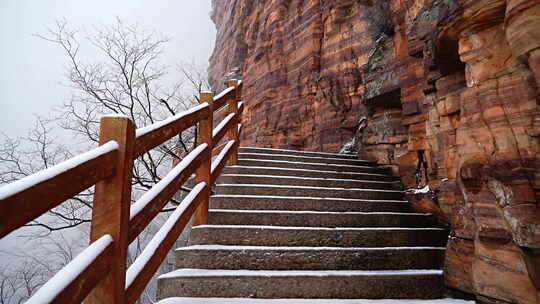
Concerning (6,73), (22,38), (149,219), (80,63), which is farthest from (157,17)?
(149,219)

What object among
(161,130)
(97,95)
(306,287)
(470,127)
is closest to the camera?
(161,130)

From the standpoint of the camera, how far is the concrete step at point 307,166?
4918 mm

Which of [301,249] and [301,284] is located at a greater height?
[301,249]

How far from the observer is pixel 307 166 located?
5133mm

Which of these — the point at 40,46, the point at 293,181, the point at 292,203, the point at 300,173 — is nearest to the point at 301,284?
the point at 292,203

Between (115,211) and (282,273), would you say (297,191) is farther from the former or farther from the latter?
(115,211)

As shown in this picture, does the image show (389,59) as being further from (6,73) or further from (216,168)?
(6,73)

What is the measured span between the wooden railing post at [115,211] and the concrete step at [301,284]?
1037mm

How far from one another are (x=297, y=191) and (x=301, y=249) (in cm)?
128

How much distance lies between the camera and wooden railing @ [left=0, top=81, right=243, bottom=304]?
952 millimetres

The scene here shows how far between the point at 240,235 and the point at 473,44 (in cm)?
281

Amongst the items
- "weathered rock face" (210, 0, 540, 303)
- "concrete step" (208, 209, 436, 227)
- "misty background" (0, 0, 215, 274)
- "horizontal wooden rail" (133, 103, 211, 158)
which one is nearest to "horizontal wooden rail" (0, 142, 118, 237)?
"horizontal wooden rail" (133, 103, 211, 158)

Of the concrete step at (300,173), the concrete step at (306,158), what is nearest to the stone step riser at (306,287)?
the concrete step at (300,173)

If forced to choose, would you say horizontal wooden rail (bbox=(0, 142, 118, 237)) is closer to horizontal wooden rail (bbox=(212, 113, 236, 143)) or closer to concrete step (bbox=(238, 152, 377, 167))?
horizontal wooden rail (bbox=(212, 113, 236, 143))
